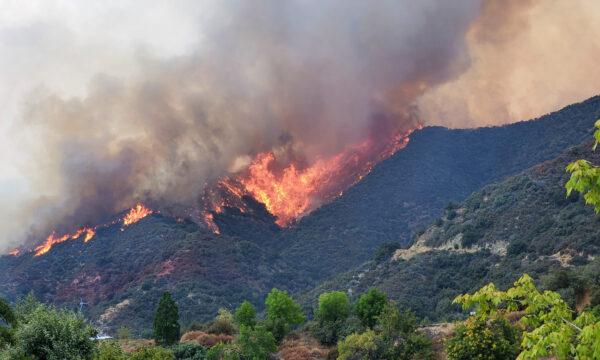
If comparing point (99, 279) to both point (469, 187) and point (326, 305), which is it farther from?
point (469, 187)

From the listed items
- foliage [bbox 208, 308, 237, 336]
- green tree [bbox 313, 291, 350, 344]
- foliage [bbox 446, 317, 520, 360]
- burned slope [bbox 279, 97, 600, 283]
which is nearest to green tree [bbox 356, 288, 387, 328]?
green tree [bbox 313, 291, 350, 344]

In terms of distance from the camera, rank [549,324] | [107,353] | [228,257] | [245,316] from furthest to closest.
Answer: [228,257]
[245,316]
[107,353]
[549,324]

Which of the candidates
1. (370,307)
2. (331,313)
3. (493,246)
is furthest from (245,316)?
(493,246)

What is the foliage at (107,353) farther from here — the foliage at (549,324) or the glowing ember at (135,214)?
the glowing ember at (135,214)

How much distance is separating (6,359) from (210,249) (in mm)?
144617

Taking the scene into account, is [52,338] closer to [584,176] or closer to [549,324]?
[549,324]

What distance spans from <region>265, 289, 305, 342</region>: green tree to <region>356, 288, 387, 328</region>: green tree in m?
11.3

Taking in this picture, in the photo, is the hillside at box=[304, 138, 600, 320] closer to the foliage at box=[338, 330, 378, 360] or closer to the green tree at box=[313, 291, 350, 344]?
the green tree at box=[313, 291, 350, 344]

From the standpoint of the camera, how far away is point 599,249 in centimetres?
6788

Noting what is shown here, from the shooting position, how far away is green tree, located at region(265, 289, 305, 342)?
227 feet

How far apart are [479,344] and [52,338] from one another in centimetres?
2490

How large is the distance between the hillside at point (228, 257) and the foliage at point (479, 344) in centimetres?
6553

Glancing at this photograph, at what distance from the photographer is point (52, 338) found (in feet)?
71.0

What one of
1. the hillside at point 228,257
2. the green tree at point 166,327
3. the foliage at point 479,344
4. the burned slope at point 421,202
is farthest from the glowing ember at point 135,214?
the foliage at point 479,344
